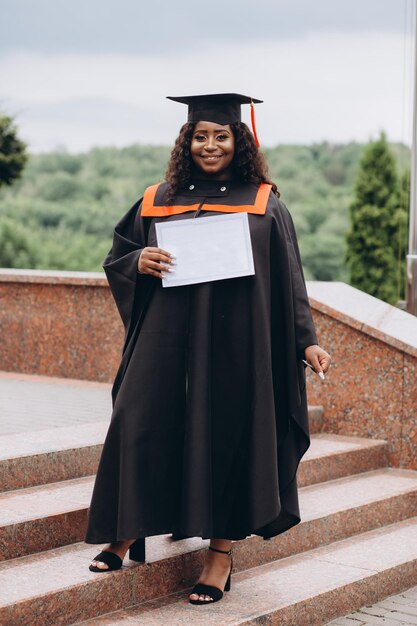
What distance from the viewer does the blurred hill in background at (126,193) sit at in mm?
38469

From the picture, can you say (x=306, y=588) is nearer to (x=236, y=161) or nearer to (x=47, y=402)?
(x=236, y=161)

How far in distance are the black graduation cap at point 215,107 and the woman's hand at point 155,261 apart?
573mm

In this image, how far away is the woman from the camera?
13.6 ft

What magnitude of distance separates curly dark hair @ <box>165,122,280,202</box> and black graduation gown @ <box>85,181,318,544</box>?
56mm

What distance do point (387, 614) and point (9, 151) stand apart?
1538cm

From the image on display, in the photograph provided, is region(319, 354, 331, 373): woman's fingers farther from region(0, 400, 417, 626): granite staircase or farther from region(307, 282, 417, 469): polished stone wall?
region(307, 282, 417, 469): polished stone wall

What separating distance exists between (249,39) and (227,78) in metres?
1.70

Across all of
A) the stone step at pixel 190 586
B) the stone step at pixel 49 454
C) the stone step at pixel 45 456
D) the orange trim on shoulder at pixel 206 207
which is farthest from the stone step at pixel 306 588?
the orange trim on shoulder at pixel 206 207

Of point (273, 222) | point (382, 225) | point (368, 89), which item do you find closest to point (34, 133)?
point (368, 89)

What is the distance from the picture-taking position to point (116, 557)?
4.31 m

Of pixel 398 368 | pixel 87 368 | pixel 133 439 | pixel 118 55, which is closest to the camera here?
pixel 133 439

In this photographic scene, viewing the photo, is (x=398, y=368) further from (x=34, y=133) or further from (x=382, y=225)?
(x=34, y=133)

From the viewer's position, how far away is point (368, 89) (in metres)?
37.5

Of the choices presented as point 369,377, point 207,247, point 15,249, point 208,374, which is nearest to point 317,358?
point 208,374
